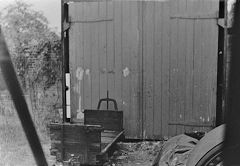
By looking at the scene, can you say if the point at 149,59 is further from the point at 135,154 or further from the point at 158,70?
the point at 135,154

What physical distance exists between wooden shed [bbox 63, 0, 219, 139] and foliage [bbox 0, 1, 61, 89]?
135 centimetres

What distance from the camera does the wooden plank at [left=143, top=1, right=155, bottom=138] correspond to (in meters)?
5.04

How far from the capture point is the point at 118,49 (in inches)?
204

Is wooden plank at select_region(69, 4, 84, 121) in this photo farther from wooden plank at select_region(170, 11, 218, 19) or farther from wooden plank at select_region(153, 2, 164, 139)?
wooden plank at select_region(170, 11, 218, 19)

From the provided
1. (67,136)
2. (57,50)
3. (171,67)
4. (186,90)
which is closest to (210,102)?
(186,90)

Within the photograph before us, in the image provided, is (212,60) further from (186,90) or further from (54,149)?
(54,149)

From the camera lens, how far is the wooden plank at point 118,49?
202 inches

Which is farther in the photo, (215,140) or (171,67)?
(171,67)

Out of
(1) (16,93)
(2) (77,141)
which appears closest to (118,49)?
(2) (77,141)

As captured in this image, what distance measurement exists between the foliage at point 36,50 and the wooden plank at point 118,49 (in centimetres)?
180

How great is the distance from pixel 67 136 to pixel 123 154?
1281 mm

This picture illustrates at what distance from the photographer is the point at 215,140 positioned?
5.06 feet

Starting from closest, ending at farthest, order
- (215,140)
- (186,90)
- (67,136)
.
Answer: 1. (215,140)
2. (67,136)
3. (186,90)

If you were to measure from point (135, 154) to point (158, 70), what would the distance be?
145 centimetres
